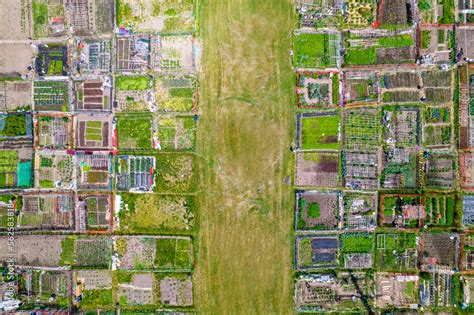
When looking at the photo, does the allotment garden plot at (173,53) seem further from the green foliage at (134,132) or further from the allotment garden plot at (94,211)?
the allotment garden plot at (94,211)

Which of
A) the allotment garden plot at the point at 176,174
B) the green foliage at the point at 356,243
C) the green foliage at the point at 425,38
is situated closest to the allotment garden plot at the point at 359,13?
the green foliage at the point at 425,38

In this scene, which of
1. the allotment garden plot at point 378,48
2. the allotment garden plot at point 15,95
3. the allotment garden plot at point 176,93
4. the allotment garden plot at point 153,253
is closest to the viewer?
the allotment garden plot at point 153,253

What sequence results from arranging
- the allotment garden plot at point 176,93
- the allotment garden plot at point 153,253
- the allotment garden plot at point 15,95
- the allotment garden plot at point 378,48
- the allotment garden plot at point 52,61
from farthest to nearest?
1. the allotment garden plot at point 15,95
2. the allotment garden plot at point 52,61
3. the allotment garden plot at point 378,48
4. the allotment garden plot at point 176,93
5. the allotment garden plot at point 153,253

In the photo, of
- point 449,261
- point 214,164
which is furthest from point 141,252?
point 449,261

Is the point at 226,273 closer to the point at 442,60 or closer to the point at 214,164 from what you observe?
the point at 214,164

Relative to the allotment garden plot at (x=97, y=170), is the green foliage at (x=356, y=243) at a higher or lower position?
lower

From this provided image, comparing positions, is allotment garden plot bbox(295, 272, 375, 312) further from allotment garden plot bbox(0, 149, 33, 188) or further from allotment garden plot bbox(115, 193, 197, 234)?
allotment garden plot bbox(0, 149, 33, 188)

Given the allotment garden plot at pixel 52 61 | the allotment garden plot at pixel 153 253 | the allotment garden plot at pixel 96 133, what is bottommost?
the allotment garden plot at pixel 153 253

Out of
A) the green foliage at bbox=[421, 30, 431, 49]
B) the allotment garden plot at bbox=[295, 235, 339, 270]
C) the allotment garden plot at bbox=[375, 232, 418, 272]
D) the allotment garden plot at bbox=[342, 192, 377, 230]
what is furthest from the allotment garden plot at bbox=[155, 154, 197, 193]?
the green foliage at bbox=[421, 30, 431, 49]
